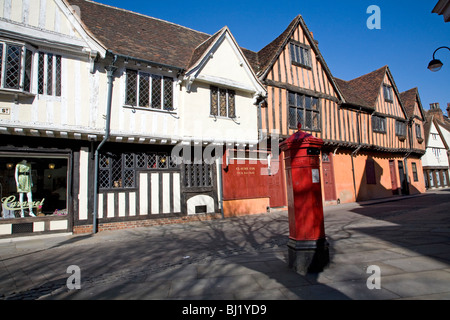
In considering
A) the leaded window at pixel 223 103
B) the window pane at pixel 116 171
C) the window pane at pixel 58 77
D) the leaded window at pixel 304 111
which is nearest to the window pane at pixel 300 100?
the leaded window at pixel 304 111

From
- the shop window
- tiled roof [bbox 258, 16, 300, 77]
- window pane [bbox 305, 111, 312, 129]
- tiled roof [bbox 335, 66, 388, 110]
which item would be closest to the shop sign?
the shop window

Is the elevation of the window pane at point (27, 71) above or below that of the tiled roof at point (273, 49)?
below

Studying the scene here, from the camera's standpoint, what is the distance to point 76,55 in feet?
27.1

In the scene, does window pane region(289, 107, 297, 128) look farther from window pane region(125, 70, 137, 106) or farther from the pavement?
window pane region(125, 70, 137, 106)

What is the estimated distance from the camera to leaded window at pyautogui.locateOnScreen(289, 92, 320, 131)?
13875 millimetres

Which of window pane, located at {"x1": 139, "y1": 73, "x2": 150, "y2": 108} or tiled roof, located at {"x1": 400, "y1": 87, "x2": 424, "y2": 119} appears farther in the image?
tiled roof, located at {"x1": 400, "y1": 87, "x2": 424, "y2": 119}

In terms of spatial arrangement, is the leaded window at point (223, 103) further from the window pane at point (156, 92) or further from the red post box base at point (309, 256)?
the red post box base at point (309, 256)

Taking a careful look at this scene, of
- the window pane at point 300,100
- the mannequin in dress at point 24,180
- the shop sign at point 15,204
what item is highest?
the window pane at point 300,100

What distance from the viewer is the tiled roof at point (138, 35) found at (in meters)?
9.30

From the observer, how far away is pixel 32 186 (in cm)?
818

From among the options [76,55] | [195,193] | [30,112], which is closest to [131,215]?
[195,193]

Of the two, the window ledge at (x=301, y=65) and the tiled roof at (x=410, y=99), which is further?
the tiled roof at (x=410, y=99)

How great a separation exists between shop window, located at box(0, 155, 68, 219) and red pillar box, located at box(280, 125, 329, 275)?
25.3 feet

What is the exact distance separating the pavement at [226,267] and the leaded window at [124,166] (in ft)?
7.04
